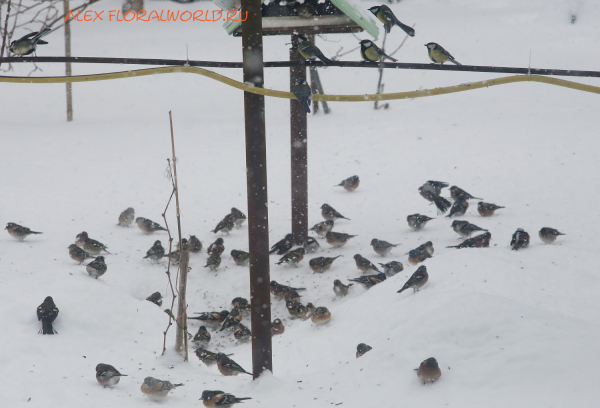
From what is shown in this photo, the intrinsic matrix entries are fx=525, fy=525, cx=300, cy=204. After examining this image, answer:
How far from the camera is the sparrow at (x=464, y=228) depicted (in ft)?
29.6

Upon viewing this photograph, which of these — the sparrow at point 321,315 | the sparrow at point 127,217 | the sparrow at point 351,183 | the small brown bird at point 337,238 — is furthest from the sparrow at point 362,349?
the sparrow at point 351,183

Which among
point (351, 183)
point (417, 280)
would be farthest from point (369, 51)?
point (351, 183)

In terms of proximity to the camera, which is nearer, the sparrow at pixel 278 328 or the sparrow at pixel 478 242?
the sparrow at pixel 278 328

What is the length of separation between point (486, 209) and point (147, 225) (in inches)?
253

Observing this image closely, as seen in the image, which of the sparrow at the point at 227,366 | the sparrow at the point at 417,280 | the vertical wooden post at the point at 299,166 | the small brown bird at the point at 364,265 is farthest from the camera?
the vertical wooden post at the point at 299,166

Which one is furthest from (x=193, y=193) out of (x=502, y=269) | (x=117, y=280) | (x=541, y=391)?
(x=541, y=391)

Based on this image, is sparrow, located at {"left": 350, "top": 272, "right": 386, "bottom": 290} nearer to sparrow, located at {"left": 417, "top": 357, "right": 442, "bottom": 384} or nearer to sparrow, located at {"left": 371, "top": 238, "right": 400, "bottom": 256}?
sparrow, located at {"left": 371, "top": 238, "right": 400, "bottom": 256}

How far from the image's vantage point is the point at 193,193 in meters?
12.1

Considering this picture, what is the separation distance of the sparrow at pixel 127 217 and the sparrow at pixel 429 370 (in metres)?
7.21

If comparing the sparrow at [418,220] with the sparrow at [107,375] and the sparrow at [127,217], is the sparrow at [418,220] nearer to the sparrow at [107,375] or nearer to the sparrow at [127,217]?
the sparrow at [127,217]

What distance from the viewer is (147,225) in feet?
32.7

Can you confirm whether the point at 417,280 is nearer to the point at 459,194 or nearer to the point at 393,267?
the point at 393,267

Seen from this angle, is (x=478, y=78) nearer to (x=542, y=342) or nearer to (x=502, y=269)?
(x=502, y=269)

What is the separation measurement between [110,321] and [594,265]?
6.81 metres
